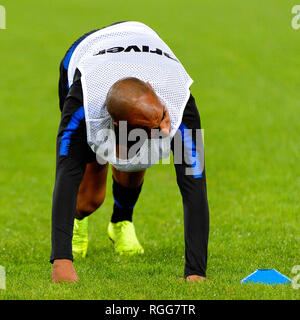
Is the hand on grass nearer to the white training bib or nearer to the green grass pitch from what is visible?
the green grass pitch

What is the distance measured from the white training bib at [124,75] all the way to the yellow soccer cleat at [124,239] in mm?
2280

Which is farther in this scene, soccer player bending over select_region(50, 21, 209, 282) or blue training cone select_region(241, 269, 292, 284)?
blue training cone select_region(241, 269, 292, 284)

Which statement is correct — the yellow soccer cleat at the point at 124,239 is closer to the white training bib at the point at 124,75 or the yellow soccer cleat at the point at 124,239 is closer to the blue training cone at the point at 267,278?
the blue training cone at the point at 267,278

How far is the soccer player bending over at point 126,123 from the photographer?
4742mm

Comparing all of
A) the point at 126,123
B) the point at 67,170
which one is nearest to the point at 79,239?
the point at 67,170

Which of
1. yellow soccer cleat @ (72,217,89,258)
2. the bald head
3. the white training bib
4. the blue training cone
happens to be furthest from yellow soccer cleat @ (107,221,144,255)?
the bald head

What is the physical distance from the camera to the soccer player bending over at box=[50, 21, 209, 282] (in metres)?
4.74

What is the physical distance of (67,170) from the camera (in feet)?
17.3

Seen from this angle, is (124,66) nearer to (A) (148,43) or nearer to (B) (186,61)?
(A) (148,43)

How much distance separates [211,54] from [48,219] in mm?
17161

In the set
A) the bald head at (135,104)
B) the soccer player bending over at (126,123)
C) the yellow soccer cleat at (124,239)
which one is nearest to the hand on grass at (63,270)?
the soccer player bending over at (126,123)

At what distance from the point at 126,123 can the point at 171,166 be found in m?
10.9

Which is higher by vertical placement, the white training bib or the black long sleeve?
the white training bib
